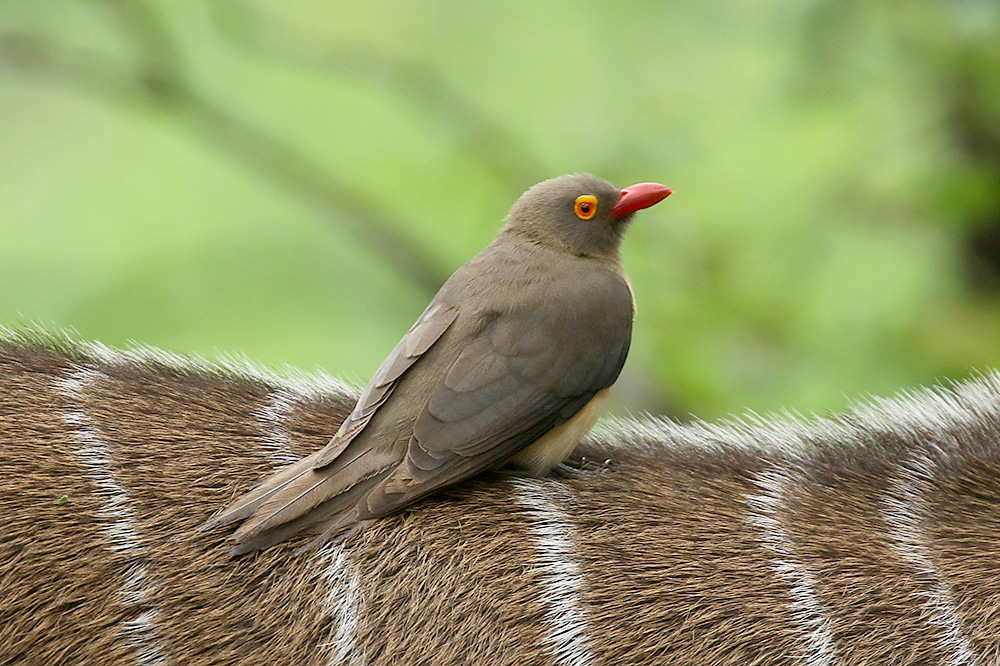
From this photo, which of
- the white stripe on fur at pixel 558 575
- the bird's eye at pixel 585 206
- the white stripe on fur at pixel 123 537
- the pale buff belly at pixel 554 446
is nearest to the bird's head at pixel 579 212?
the bird's eye at pixel 585 206

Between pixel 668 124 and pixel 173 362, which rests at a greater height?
pixel 668 124

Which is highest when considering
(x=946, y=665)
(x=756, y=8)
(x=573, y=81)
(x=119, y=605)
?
(x=756, y=8)

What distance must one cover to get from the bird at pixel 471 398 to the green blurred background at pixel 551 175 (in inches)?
60.4

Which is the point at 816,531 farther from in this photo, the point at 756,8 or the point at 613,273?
the point at 756,8

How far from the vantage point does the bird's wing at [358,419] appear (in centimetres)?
144

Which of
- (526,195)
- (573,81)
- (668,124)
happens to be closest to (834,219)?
(668,124)

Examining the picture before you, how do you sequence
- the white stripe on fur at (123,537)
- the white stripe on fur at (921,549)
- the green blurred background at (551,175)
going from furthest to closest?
the green blurred background at (551,175), the white stripe on fur at (123,537), the white stripe on fur at (921,549)

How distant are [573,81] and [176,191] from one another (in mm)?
1379

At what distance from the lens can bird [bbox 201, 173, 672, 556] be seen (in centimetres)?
143

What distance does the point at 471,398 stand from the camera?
148cm

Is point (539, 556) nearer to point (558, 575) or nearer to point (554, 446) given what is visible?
point (558, 575)

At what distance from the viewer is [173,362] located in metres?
1.80

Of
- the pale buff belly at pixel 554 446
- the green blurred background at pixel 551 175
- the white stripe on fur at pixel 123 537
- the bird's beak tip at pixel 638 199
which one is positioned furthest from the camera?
the green blurred background at pixel 551 175

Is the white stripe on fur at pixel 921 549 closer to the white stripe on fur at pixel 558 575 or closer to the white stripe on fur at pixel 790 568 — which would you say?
the white stripe on fur at pixel 790 568
